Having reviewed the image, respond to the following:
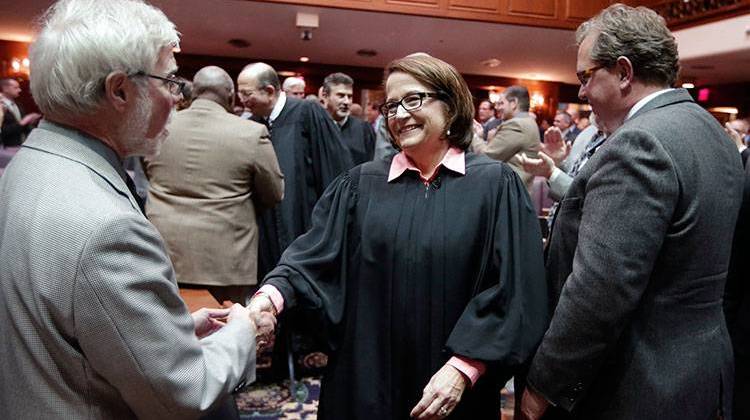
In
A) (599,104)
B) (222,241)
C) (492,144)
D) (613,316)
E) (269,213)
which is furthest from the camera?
(492,144)

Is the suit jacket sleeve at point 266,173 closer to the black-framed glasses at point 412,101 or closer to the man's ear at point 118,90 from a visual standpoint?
the black-framed glasses at point 412,101

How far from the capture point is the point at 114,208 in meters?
1.00

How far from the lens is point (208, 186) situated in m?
2.99

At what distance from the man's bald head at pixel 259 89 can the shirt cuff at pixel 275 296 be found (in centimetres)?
210

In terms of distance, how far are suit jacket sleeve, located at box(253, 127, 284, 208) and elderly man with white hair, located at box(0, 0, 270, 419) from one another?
6.08 ft

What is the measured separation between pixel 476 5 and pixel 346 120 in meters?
4.63

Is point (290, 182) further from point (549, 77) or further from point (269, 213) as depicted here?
point (549, 77)

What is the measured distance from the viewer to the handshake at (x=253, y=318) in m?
1.47

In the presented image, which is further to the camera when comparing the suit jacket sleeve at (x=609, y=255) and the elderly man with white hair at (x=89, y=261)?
the suit jacket sleeve at (x=609, y=255)

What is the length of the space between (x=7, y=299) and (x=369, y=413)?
0.98 m

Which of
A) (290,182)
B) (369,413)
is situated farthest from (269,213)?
(369,413)

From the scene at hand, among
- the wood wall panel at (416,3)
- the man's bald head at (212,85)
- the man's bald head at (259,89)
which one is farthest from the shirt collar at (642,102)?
the wood wall panel at (416,3)

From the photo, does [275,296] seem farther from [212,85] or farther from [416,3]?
[416,3]

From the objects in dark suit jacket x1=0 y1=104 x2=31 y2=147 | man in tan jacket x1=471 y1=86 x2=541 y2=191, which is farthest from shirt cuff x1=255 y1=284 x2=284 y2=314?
dark suit jacket x1=0 y1=104 x2=31 y2=147
